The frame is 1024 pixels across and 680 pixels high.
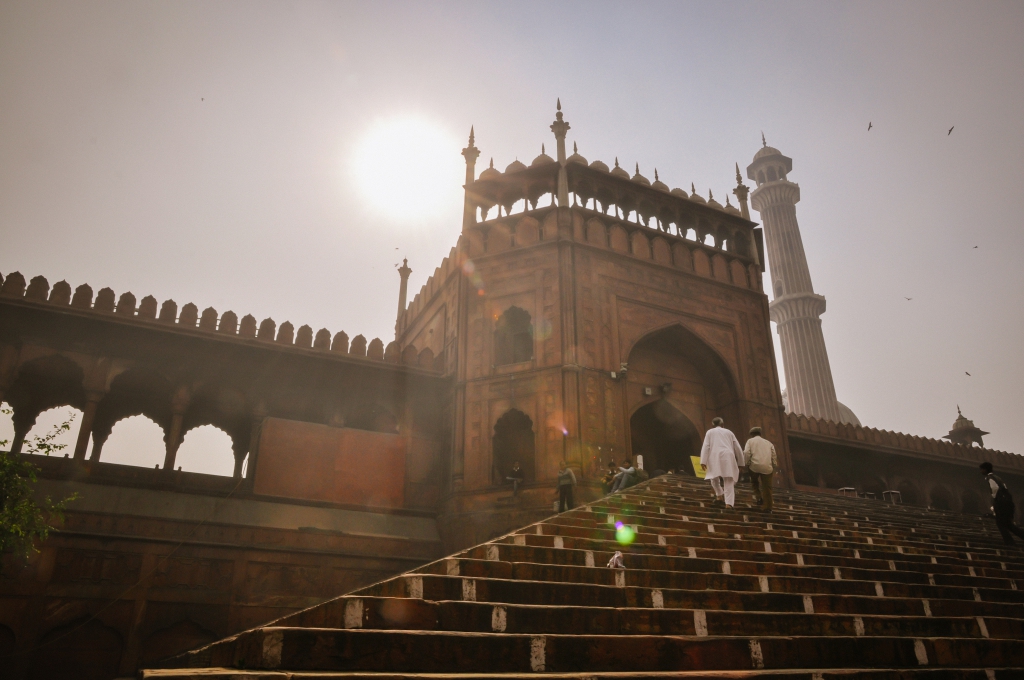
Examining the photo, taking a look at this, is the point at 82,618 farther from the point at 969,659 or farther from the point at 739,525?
the point at 969,659

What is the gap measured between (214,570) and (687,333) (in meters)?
11.1

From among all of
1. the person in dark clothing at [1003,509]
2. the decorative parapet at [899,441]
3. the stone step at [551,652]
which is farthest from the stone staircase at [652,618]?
the decorative parapet at [899,441]

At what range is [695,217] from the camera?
58.9 ft

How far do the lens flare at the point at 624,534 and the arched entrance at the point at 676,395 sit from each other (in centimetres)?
839

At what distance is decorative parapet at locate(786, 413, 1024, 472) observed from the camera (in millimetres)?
19047

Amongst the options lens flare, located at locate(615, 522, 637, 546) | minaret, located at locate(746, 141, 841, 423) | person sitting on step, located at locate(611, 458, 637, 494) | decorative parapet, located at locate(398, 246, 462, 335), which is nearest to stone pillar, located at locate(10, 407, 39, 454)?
decorative parapet, located at locate(398, 246, 462, 335)

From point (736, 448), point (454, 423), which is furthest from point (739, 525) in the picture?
point (454, 423)

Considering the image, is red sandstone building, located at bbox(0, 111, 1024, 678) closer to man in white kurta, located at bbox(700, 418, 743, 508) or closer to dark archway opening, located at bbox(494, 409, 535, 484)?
dark archway opening, located at bbox(494, 409, 535, 484)

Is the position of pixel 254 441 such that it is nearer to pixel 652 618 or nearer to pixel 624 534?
pixel 624 534

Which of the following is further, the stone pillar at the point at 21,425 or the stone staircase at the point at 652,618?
the stone pillar at the point at 21,425

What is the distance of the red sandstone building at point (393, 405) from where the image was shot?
35.4ft

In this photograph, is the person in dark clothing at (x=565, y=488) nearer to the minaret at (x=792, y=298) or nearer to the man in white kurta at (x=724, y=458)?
the man in white kurta at (x=724, y=458)

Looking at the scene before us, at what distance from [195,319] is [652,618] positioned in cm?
1165

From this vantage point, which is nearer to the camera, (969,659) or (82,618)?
(969,659)
